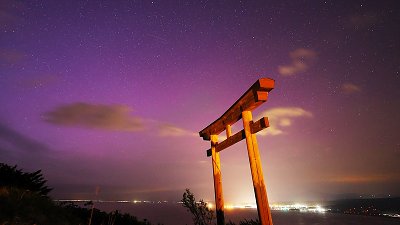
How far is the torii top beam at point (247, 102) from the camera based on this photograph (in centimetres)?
558

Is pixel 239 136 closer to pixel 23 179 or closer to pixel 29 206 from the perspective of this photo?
pixel 29 206

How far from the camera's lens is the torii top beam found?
5.58m

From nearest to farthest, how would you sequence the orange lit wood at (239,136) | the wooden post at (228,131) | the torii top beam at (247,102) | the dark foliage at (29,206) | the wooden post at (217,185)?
the torii top beam at (247,102)
the orange lit wood at (239,136)
the dark foliage at (29,206)
the wooden post at (228,131)
the wooden post at (217,185)

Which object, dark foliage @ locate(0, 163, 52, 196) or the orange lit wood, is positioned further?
dark foliage @ locate(0, 163, 52, 196)

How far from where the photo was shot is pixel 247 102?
629 centimetres

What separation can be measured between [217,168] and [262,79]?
4.20 metres

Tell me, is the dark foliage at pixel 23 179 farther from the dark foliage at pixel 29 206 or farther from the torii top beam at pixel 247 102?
the torii top beam at pixel 247 102

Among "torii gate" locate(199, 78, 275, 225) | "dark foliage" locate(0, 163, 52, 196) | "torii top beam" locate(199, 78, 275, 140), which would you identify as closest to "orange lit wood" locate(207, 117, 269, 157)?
"torii gate" locate(199, 78, 275, 225)

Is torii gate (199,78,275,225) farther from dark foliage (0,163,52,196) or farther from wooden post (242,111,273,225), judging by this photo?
dark foliage (0,163,52,196)

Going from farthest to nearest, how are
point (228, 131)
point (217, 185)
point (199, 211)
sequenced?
point (199, 211)
point (217, 185)
point (228, 131)

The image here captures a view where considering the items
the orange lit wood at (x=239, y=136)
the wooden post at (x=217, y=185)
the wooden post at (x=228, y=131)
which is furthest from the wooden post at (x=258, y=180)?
the wooden post at (x=217, y=185)

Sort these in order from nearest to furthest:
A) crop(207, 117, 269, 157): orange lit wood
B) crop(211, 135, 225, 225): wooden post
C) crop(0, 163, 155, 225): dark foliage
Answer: crop(207, 117, 269, 157): orange lit wood
crop(0, 163, 155, 225): dark foliage
crop(211, 135, 225, 225): wooden post

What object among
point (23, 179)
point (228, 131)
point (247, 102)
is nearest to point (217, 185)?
point (228, 131)

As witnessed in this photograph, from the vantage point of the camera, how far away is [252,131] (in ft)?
20.2
